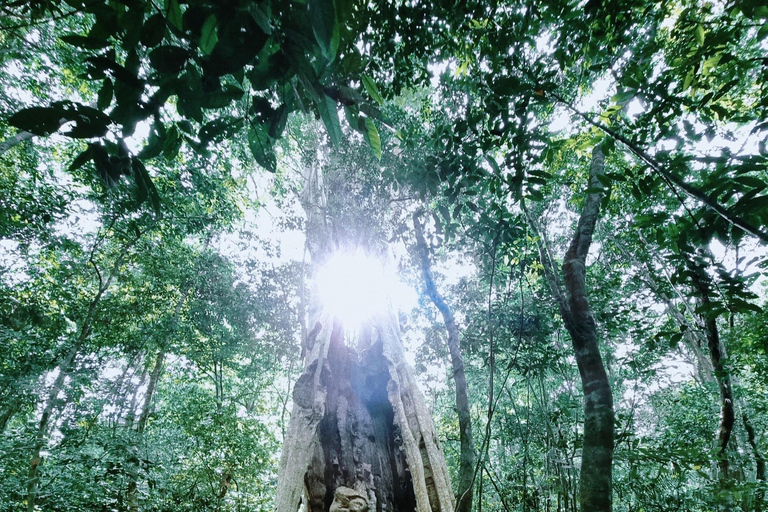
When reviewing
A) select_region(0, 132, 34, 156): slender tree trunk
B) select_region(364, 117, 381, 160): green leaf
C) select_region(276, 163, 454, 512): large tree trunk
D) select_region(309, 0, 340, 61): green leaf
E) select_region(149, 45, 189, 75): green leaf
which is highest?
select_region(0, 132, 34, 156): slender tree trunk

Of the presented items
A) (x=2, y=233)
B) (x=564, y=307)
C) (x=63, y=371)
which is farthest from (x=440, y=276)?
(x=2, y=233)

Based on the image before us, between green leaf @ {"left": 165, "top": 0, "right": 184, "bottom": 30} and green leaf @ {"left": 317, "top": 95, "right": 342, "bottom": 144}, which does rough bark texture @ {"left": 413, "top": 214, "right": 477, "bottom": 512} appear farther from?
green leaf @ {"left": 165, "top": 0, "right": 184, "bottom": 30}

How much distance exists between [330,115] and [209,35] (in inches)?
12.9

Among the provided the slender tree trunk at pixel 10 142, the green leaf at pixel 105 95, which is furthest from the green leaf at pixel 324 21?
the slender tree trunk at pixel 10 142

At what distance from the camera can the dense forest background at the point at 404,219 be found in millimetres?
953

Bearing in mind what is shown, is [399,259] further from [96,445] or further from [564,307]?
[96,445]

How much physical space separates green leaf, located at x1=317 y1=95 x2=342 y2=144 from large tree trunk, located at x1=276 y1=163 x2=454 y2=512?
2.12m

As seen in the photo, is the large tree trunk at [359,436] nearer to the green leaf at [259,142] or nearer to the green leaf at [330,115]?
the green leaf at [259,142]

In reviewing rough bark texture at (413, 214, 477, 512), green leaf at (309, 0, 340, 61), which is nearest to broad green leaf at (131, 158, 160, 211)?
green leaf at (309, 0, 340, 61)

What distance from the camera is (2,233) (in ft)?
15.8

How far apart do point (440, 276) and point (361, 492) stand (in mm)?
4543

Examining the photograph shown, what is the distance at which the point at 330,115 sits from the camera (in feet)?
3.02

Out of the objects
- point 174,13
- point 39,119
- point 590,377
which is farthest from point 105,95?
point 590,377

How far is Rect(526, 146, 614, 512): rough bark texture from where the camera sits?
2160 mm
